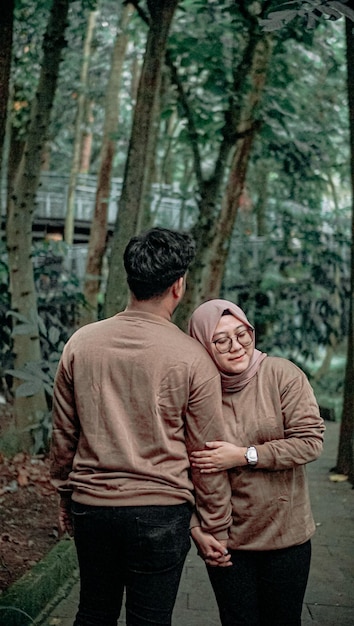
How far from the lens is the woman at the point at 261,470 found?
110 inches

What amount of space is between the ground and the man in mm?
1918

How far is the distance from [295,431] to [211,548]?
0.49 m

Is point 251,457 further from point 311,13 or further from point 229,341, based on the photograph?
point 311,13

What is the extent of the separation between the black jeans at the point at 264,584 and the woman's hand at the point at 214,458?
375mm

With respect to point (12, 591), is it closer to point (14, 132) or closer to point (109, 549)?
point (109, 549)

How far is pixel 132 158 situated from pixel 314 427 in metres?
4.49

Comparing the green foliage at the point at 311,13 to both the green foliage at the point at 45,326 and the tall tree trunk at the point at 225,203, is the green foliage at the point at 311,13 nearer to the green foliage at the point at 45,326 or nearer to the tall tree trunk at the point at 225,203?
the green foliage at the point at 45,326

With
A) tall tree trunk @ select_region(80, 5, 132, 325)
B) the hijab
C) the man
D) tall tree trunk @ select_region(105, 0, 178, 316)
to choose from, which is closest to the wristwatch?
the man

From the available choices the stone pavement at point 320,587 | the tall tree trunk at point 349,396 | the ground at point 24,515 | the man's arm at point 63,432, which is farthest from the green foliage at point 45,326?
the man's arm at point 63,432

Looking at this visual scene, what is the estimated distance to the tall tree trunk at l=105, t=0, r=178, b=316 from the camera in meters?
6.86

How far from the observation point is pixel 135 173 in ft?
22.5

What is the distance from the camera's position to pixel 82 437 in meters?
2.72

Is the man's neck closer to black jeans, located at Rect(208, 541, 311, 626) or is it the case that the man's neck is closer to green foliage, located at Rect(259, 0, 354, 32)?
black jeans, located at Rect(208, 541, 311, 626)

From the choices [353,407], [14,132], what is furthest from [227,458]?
[14,132]
